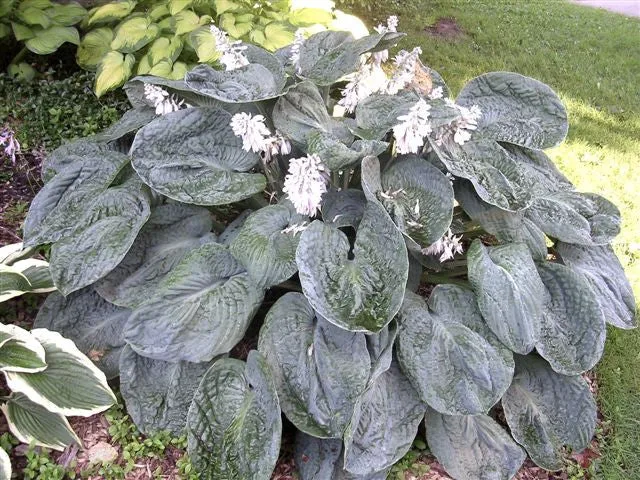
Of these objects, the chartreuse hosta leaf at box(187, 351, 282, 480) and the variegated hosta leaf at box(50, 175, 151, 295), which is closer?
the chartreuse hosta leaf at box(187, 351, 282, 480)

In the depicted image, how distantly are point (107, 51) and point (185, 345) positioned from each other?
9.97ft

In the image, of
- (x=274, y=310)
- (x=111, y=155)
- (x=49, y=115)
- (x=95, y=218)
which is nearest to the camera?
(x=274, y=310)

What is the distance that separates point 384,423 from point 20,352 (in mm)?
1334

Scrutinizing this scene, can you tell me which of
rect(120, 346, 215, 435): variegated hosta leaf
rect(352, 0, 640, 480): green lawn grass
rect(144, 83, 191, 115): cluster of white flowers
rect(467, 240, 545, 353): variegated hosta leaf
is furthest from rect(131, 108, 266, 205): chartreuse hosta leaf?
rect(352, 0, 640, 480): green lawn grass

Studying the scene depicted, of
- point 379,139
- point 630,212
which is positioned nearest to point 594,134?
point 630,212

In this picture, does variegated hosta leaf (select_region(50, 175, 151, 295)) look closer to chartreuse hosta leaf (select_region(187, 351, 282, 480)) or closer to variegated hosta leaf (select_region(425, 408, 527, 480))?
chartreuse hosta leaf (select_region(187, 351, 282, 480))

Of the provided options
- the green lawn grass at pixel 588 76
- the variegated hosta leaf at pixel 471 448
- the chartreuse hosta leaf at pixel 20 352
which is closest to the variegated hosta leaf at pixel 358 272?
the variegated hosta leaf at pixel 471 448

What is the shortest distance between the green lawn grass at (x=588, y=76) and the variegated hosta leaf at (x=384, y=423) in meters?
0.91

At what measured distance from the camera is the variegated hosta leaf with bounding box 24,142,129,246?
2.65 meters

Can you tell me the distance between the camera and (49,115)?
425cm

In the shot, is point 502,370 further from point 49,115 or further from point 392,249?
point 49,115

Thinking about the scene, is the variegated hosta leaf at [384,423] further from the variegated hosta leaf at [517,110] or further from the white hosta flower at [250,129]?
the variegated hosta leaf at [517,110]

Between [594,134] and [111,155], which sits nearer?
[111,155]

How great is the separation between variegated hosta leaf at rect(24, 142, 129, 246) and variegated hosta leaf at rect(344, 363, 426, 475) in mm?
1403
